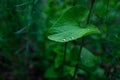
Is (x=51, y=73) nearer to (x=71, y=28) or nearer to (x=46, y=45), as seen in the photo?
(x=46, y=45)

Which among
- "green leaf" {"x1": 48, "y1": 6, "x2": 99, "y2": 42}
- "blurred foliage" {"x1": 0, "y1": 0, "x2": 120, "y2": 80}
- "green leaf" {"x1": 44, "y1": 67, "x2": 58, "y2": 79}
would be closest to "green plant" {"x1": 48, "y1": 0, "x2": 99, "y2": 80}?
"green leaf" {"x1": 48, "y1": 6, "x2": 99, "y2": 42}

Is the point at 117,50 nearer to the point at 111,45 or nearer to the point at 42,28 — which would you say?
the point at 111,45

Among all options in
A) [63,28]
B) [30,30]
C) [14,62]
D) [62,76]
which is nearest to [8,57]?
[14,62]

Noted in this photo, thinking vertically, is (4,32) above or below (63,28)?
below

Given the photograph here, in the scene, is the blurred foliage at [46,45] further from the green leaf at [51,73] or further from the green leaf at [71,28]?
the green leaf at [71,28]

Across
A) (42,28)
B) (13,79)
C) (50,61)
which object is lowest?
(13,79)

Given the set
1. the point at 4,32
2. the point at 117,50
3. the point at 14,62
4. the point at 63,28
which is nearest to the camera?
the point at 63,28

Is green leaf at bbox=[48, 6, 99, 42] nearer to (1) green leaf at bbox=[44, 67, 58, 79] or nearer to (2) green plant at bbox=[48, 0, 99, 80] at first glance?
(2) green plant at bbox=[48, 0, 99, 80]
